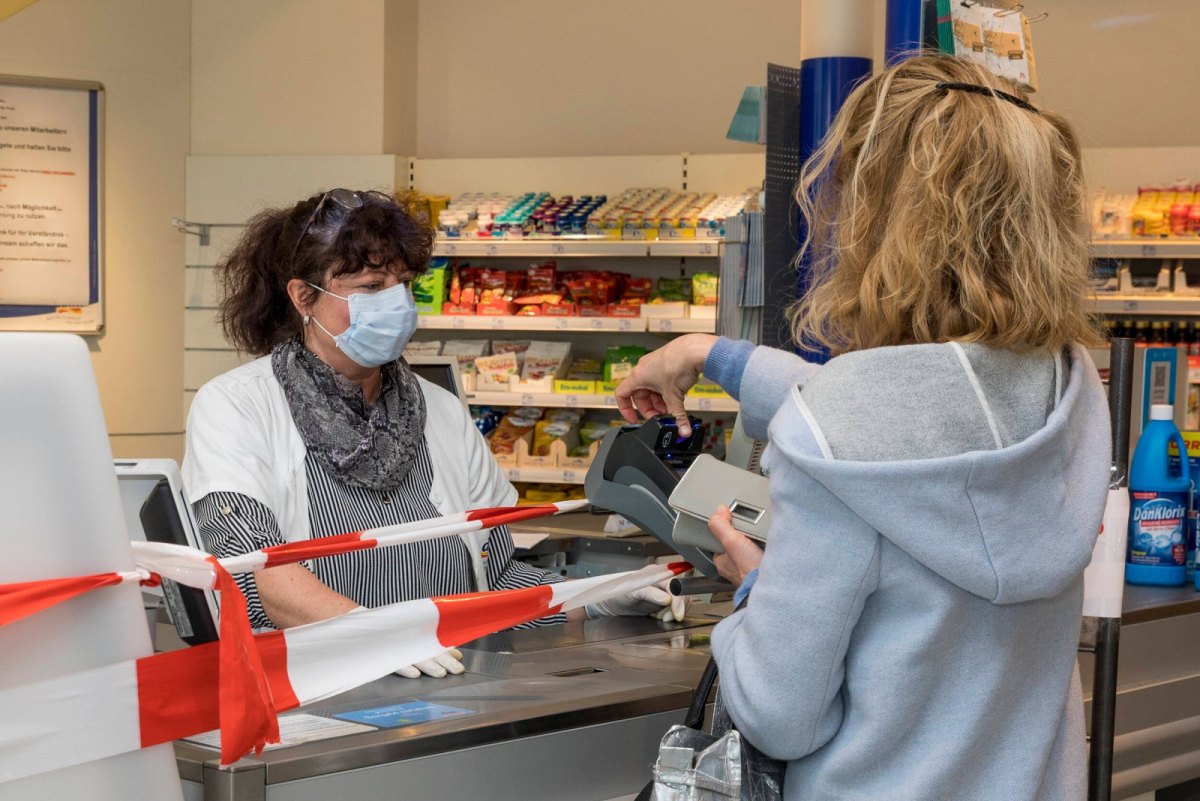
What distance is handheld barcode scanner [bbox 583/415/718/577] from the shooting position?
209cm

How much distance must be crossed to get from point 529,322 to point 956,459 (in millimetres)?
4481

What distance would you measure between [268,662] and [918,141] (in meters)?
0.96

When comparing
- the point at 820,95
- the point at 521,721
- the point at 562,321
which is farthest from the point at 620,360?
the point at 521,721

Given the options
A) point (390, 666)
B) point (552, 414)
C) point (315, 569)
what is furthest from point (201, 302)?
point (390, 666)

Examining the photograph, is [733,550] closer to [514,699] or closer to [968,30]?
[514,699]

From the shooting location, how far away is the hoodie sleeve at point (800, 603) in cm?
119

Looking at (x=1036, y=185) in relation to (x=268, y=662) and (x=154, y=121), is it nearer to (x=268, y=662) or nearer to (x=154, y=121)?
(x=268, y=662)

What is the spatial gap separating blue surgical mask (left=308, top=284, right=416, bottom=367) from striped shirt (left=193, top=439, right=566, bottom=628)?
0.22m

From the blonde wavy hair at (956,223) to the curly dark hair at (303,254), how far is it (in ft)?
4.75

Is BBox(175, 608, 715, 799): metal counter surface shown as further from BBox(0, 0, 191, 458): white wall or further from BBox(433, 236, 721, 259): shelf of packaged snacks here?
BBox(0, 0, 191, 458): white wall

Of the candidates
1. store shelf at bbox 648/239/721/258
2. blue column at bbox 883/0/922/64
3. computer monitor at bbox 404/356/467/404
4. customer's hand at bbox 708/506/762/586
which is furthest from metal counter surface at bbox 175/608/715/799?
store shelf at bbox 648/239/721/258

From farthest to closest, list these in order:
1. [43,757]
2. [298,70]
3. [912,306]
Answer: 1. [298,70]
2. [912,306]
3. [43,757]

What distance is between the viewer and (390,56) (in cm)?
639

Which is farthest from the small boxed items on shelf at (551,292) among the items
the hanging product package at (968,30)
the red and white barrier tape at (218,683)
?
the red and white barrier tape at (218,683)
